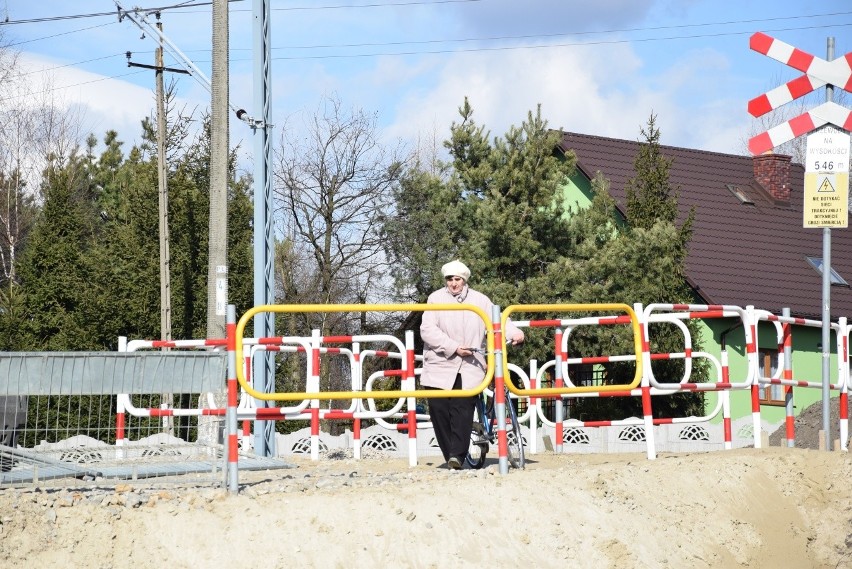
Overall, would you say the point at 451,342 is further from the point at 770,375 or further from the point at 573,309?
the point at 770,375

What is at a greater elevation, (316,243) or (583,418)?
(316,243)

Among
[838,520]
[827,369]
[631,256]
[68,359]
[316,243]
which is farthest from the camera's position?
[316,243]

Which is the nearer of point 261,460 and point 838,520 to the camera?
point 838,520

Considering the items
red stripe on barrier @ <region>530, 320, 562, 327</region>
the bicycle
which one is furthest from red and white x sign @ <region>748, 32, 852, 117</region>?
the bicycle

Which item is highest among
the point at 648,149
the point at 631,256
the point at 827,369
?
the point at 648,149

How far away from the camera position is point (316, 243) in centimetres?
3659

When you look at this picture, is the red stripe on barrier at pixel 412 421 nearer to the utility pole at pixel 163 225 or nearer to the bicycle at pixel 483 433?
the bicycle at pixel 483 433

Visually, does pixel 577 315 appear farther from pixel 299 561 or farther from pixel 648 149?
pixel 299 561

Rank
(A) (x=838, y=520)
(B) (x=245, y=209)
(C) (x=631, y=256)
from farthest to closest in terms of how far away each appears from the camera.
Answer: (B) (x=245, y=209) → (C) (x=631, y=256) → (A) (x=838, y=520)

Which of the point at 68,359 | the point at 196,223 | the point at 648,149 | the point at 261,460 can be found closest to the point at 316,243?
the point at 196,223

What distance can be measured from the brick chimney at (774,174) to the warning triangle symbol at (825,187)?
2574cm

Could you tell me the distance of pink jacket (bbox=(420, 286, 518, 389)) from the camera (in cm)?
998

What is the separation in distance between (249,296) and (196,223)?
249 centimetres

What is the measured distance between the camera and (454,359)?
10.0 metres
